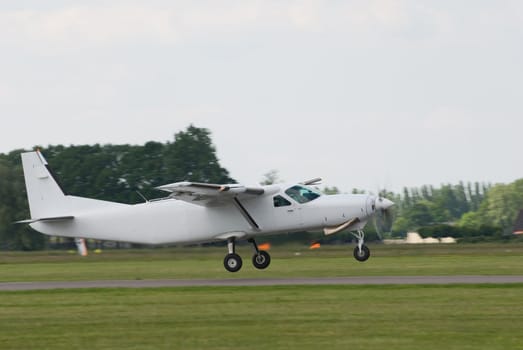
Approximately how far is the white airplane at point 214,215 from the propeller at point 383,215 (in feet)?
0.16

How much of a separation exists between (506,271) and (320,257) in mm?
14527

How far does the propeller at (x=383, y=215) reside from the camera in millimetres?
29969

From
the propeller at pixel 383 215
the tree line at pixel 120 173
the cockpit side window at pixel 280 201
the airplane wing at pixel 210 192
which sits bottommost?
the propeller at pixel 383 215

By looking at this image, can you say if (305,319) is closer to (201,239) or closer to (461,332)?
(461,332)

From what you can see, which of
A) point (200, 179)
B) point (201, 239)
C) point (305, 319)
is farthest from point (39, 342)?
point (200, 179)

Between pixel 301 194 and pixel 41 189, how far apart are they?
961 centimetres

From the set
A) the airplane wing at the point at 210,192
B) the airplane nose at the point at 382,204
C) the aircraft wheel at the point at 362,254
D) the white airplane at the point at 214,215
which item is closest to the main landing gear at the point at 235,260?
the white airplane at the point at 214,215

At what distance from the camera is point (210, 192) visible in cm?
2903

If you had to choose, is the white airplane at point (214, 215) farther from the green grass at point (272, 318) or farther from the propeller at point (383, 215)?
the green grass at point (272, 318)

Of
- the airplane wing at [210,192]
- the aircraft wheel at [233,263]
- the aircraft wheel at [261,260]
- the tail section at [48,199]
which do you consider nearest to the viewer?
the airplane wing at [210,192]

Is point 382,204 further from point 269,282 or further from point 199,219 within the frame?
point 199,219

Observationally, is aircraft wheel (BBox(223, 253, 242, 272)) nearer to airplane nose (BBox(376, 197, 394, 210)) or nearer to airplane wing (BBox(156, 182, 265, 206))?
airplane wing (BBox(156, 182, 265, 206))

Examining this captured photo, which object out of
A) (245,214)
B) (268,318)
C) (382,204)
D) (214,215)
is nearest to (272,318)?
(268,318)

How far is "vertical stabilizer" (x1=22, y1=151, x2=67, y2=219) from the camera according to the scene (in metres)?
32.4
